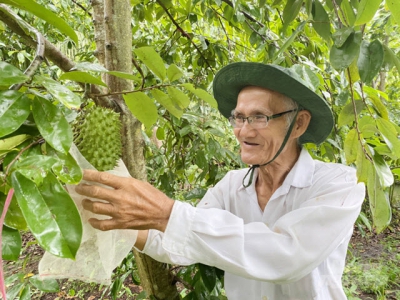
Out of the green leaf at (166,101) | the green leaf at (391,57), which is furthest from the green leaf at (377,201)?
the green leaf at (166,101)

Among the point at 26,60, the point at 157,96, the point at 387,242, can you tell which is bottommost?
the point at 387,242

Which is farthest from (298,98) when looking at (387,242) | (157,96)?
(387,242)

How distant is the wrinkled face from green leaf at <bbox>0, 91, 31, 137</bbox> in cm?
78

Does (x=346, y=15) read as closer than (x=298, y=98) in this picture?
Yes

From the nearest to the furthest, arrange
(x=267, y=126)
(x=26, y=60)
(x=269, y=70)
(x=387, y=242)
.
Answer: (x=269, y=70)
(x=267, y=126)
(x=26, y=60)
(x=387, y=242)

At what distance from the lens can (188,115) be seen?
1.24 meters

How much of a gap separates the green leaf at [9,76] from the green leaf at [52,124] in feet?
0.13

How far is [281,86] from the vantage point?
1.09 meters

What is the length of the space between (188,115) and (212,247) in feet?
1.92

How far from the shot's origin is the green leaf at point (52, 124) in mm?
501

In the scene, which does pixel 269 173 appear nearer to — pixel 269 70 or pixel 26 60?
pixel 269 70

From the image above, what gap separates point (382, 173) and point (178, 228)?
18.8 inches

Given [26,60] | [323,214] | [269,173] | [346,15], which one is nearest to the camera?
[346,15]

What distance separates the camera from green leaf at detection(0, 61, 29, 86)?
1.55 feet
